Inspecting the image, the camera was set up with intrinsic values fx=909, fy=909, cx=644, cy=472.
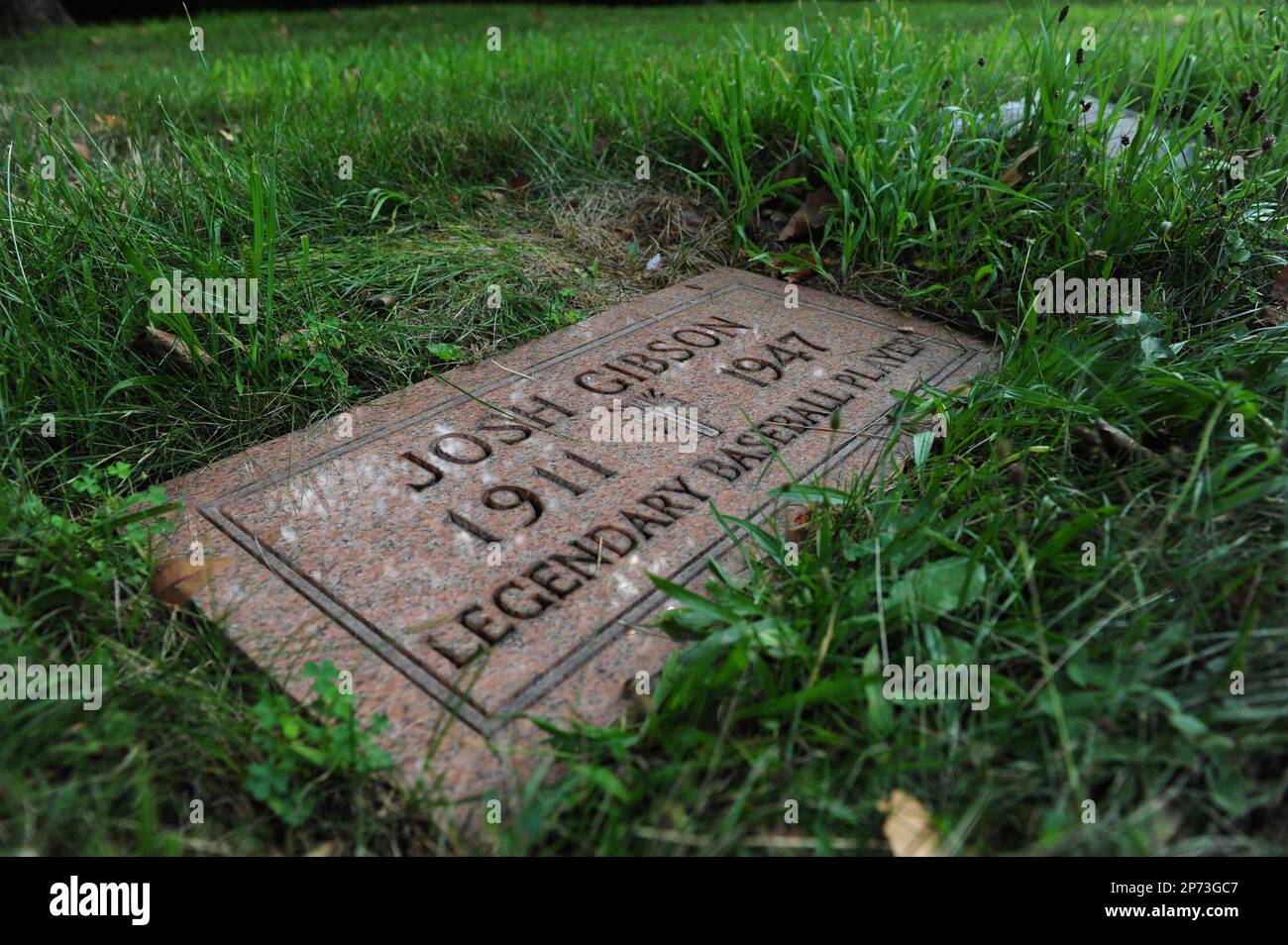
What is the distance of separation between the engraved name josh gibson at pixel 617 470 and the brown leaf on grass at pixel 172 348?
1.91ft

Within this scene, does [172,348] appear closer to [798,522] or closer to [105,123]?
[798,522]

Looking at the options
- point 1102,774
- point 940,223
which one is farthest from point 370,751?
point 940,223

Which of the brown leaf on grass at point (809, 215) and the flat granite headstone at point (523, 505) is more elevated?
the brown leaf on grass at point (809, 215)

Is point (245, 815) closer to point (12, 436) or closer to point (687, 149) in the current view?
point (12, 436)

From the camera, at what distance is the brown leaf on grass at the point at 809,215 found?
3.15 m

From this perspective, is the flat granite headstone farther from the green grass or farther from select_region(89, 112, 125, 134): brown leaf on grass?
select_region(89, 112, 125, 134): brown leaf on grass

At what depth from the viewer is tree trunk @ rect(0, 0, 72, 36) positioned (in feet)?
25.6

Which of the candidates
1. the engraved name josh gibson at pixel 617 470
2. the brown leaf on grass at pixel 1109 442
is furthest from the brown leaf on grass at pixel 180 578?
the brown leaf on grass at pixel 1109 442

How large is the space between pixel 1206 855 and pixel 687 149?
9.75 feet

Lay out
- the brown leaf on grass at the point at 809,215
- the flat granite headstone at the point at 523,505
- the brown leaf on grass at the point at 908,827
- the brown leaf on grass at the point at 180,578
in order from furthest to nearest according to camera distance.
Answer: the brown leaf on grass at the point at 809,215
the brown leaf on grass at the point at 180,578
the flat granite headstone at the point at 523,505
the brown leaf on grass at the point at 908,827

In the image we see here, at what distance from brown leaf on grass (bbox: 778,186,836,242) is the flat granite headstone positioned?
1.88 ft

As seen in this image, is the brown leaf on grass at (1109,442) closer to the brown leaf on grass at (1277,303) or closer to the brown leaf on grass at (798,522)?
the brown leaf on grass at (798,522)

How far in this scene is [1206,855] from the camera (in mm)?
1197

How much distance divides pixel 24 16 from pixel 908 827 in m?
9.88
